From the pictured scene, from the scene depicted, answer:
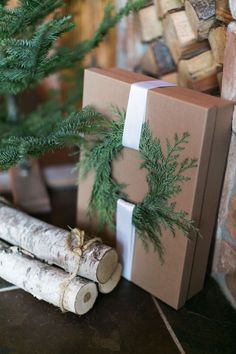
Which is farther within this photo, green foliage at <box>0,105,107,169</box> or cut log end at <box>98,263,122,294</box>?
cut log end at <box>98,263,122,294</box>

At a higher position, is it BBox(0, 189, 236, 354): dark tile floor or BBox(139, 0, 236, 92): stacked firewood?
BBox(139, 0, 236, 92): stacked firewood

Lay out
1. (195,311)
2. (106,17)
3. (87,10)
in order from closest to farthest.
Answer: (195,311)
(106,17)
(87,10)

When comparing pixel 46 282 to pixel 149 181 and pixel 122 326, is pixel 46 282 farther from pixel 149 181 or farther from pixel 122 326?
pixel 149 181

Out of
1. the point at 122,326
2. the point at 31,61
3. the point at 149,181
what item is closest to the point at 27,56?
the point at 31,61

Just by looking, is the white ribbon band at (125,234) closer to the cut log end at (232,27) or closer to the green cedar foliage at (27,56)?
the green cedar foliage at (27,56)

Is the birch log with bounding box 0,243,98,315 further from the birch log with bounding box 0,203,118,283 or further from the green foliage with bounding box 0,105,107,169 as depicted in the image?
the green foliage with bounding box 0,105,107,169

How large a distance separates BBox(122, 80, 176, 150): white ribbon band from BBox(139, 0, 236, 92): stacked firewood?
18 cm

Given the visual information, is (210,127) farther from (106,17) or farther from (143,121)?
(106,17)

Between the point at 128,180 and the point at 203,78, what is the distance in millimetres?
317

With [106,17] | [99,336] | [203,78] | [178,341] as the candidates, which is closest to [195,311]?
[178,341]

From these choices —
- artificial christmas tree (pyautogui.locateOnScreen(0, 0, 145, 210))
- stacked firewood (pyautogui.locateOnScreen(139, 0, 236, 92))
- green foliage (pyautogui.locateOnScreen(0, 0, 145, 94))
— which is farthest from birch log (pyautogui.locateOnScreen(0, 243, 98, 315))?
stacked firewood (pyautogui.locateOnScreen(139, 0, 236, 92))

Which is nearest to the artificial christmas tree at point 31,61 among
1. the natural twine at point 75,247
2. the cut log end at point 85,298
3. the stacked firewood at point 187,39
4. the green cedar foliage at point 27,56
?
the green cedar foliage at point 27,56

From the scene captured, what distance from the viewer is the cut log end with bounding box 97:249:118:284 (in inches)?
38.6

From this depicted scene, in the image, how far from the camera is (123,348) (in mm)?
904
